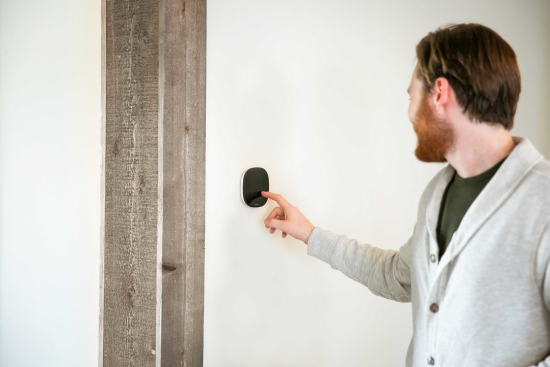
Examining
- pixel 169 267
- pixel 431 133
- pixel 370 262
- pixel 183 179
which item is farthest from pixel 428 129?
pixel 169 267

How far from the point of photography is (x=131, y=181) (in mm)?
1441

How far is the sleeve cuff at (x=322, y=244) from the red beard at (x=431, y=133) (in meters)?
0.52

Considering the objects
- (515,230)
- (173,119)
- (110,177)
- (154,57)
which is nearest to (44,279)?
(110,177)

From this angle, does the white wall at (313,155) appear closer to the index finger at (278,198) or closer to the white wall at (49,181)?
the index finger at (278,198)

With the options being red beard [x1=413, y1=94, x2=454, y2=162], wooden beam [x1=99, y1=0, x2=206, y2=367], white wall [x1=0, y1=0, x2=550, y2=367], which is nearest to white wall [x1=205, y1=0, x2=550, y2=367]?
white wall [x1=0, y1=0, x2=550, y2=367]

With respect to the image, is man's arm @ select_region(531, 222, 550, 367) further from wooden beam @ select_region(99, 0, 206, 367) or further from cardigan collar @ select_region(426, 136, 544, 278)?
wooden beam @ select_region(99, 0, 206, 367)

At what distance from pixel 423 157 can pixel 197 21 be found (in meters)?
0.95

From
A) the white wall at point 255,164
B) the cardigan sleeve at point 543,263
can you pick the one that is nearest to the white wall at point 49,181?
the white wall at point 255,164

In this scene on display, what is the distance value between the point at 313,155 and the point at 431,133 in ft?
2.33

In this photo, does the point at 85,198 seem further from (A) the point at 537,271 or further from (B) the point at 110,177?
(A) the point at 537,271

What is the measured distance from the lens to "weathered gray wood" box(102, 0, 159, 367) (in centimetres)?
141

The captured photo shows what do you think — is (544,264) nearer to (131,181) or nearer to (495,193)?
(495,193)

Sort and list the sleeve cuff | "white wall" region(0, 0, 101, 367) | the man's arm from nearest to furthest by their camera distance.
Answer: the man's arm < the sleeve cuff < "white wall" region(0, 0, 101, 367)

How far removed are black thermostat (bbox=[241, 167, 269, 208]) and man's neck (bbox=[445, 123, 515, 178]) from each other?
784mm
